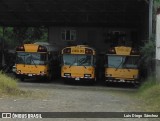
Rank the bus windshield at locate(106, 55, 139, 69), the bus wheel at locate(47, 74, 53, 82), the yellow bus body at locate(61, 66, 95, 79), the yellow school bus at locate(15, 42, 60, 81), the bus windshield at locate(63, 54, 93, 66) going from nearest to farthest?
the bus windshield at locate(106, 55, 139, 69), the yellow bus body at locate(61, 66, 95, 79), the bus windshield at locate(63, 54, 93, 66), the yellow school bus at locate(15, 42, 60, 81), the bus wheel at locate(47, 74, 53, 82)

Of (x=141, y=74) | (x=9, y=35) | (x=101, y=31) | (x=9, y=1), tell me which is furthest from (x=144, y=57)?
(x=9, y=35)

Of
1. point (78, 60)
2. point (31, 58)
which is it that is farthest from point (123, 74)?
point (31, 58)

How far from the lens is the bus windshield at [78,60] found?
36375mm

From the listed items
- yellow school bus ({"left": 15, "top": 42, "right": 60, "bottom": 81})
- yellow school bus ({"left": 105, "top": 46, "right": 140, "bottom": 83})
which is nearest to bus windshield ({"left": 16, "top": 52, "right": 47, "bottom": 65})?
yellow school bus ({"left": 15, "top": 42, "right": 60, "bottom": 81})

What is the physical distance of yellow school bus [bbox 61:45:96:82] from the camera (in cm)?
3625

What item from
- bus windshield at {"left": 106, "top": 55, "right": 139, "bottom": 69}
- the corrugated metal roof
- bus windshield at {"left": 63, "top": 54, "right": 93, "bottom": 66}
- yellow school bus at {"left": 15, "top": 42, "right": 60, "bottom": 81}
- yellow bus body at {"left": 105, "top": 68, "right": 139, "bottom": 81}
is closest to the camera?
yellow bus body at {"left": 105, "top": 68, "right": 139, "bottom": 81}

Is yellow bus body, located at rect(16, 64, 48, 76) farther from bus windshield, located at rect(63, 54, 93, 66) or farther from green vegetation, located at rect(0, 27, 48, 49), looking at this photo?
green vegetation, located at rect(0, 27, 48, 49)

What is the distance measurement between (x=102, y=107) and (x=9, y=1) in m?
24.7

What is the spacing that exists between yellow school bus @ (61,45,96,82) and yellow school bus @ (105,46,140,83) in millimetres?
1298

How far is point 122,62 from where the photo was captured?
35.7 meters

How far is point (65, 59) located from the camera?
36656mm

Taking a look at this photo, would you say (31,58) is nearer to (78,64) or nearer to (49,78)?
(49,78)

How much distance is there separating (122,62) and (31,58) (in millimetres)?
6979

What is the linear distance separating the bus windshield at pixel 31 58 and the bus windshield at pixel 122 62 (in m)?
5.20
